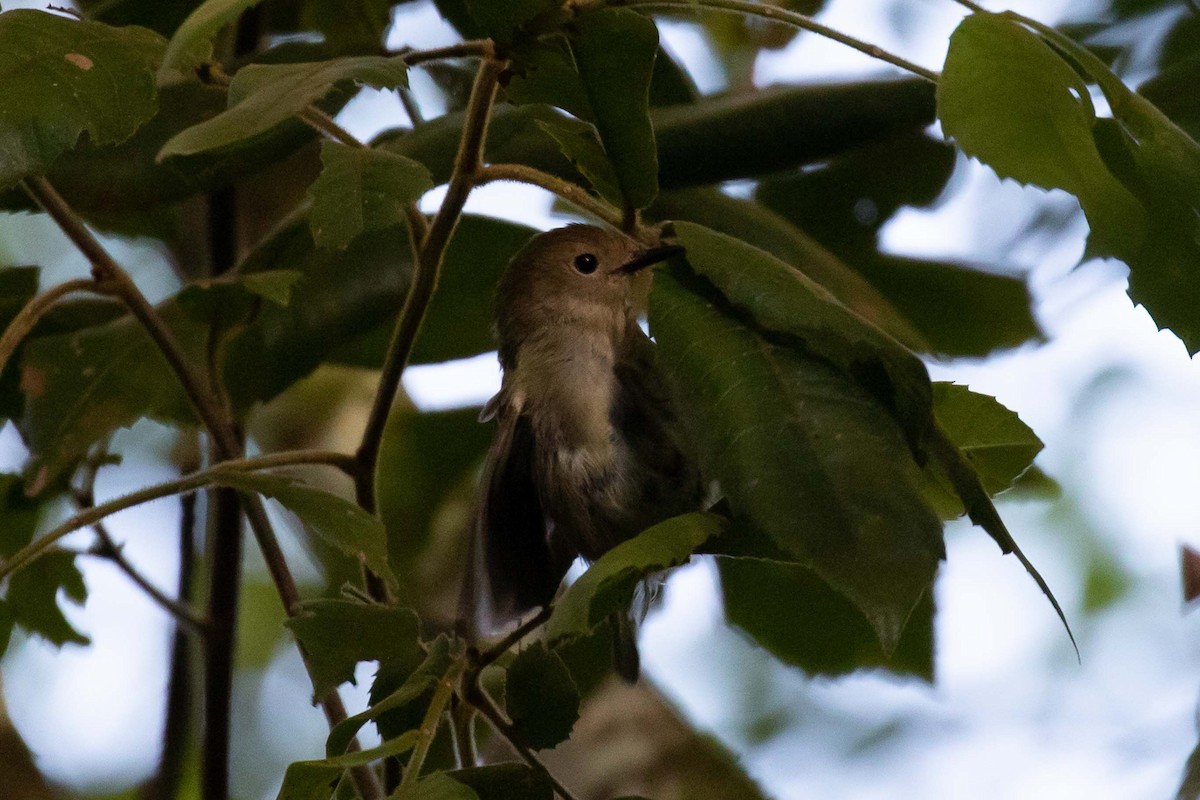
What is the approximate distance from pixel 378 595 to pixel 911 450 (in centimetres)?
70

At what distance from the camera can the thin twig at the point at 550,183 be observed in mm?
1223

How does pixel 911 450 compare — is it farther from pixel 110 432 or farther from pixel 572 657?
pixel 110 432

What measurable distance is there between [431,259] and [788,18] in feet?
1.28

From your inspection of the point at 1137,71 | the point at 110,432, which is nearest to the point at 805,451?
the point at 110,432

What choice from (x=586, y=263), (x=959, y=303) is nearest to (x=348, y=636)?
(x=586, y=263)

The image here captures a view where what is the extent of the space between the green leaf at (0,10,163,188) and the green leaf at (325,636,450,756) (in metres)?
0.53

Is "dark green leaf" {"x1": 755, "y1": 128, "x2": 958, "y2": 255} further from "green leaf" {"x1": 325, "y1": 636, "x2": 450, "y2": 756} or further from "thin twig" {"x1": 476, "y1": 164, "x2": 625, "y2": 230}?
"green leaf" {"x1": 325, "y1": 636, "x2": 450, "y2": 756}

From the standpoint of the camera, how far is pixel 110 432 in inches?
76.0

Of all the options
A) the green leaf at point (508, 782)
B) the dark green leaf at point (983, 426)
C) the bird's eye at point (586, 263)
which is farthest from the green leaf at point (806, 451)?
the bird's eye at point (586, 263)

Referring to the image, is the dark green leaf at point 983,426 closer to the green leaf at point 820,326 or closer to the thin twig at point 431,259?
the green leaf at point 820,326

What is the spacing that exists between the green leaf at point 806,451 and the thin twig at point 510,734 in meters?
0.33

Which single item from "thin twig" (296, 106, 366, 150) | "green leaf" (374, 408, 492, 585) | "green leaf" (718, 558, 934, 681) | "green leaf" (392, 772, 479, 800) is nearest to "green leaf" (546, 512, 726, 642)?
"green leaf" (392, 772, 479, 800)

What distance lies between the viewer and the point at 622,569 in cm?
107

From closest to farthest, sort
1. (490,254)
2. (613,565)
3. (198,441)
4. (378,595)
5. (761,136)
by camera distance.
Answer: (613,565) → (378,595) → (761,136) → (490,254) → (198,441)
